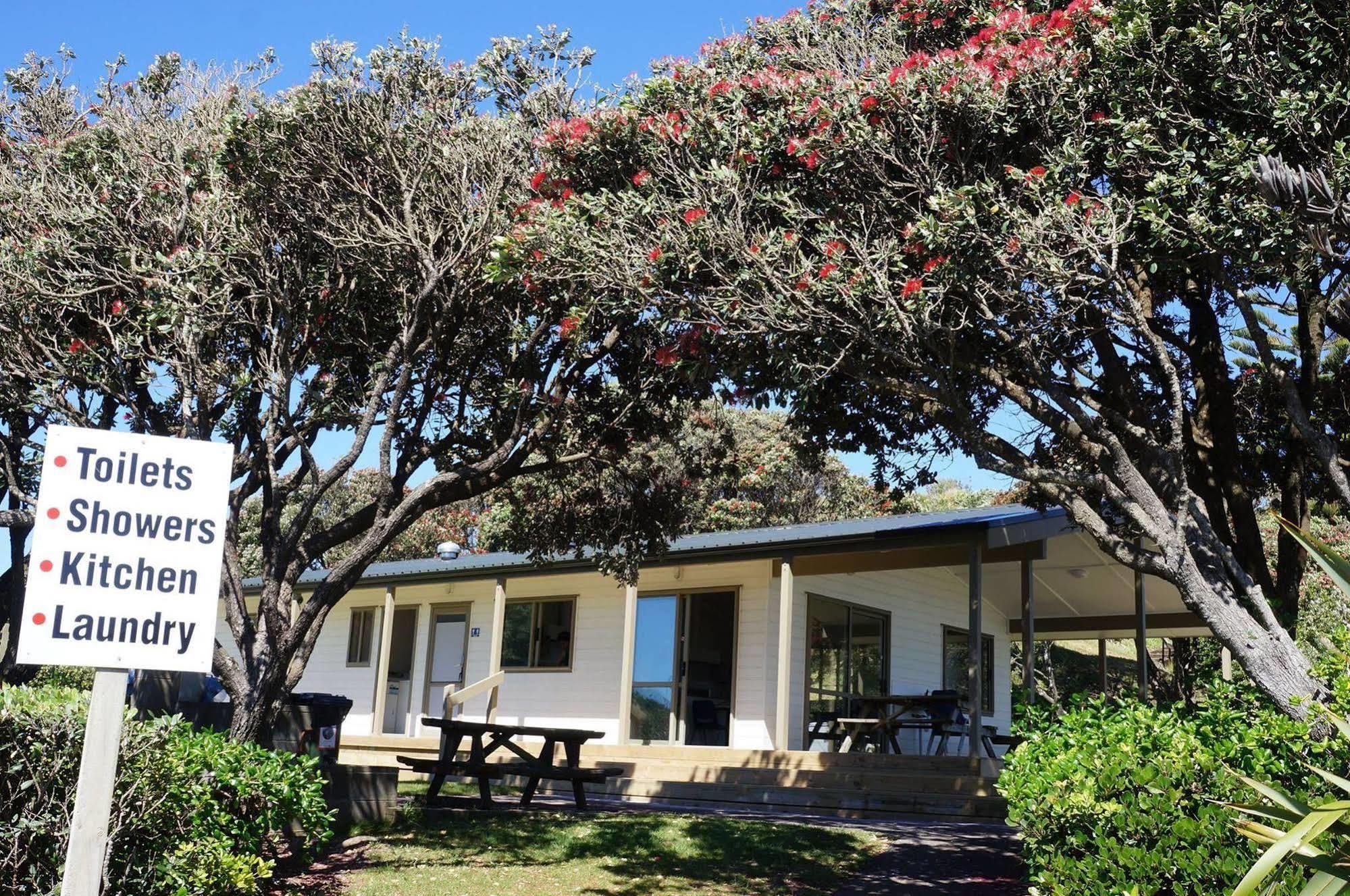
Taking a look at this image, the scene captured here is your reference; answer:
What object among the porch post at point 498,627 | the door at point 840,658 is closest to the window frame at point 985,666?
the door at point 840,658

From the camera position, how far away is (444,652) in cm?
2102

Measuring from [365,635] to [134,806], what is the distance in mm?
17609

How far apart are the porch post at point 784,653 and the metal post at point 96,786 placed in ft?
37.8

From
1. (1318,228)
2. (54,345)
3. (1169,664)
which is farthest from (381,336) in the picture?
(1169,664)

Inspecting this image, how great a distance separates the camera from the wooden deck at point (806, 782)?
11.9 m

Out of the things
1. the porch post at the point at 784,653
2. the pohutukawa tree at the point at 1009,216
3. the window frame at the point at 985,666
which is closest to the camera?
the pohutukawa tree at the point at 1009,216

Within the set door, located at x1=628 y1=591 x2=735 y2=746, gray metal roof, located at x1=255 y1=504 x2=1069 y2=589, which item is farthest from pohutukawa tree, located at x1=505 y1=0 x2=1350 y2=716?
door, located at x1=628 y1=591 x2=735 y2=746

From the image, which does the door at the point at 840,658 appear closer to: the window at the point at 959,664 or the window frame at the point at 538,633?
the window at the point at 959,664

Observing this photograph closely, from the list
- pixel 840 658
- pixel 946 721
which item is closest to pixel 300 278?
pixel 946 721

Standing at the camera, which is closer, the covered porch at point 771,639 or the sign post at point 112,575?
the sign post at point 112,575

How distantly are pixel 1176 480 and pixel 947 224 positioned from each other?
2.29 metres

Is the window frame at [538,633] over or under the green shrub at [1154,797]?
over

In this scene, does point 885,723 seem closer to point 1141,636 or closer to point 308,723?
point 1141,636

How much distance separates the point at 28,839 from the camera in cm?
515
